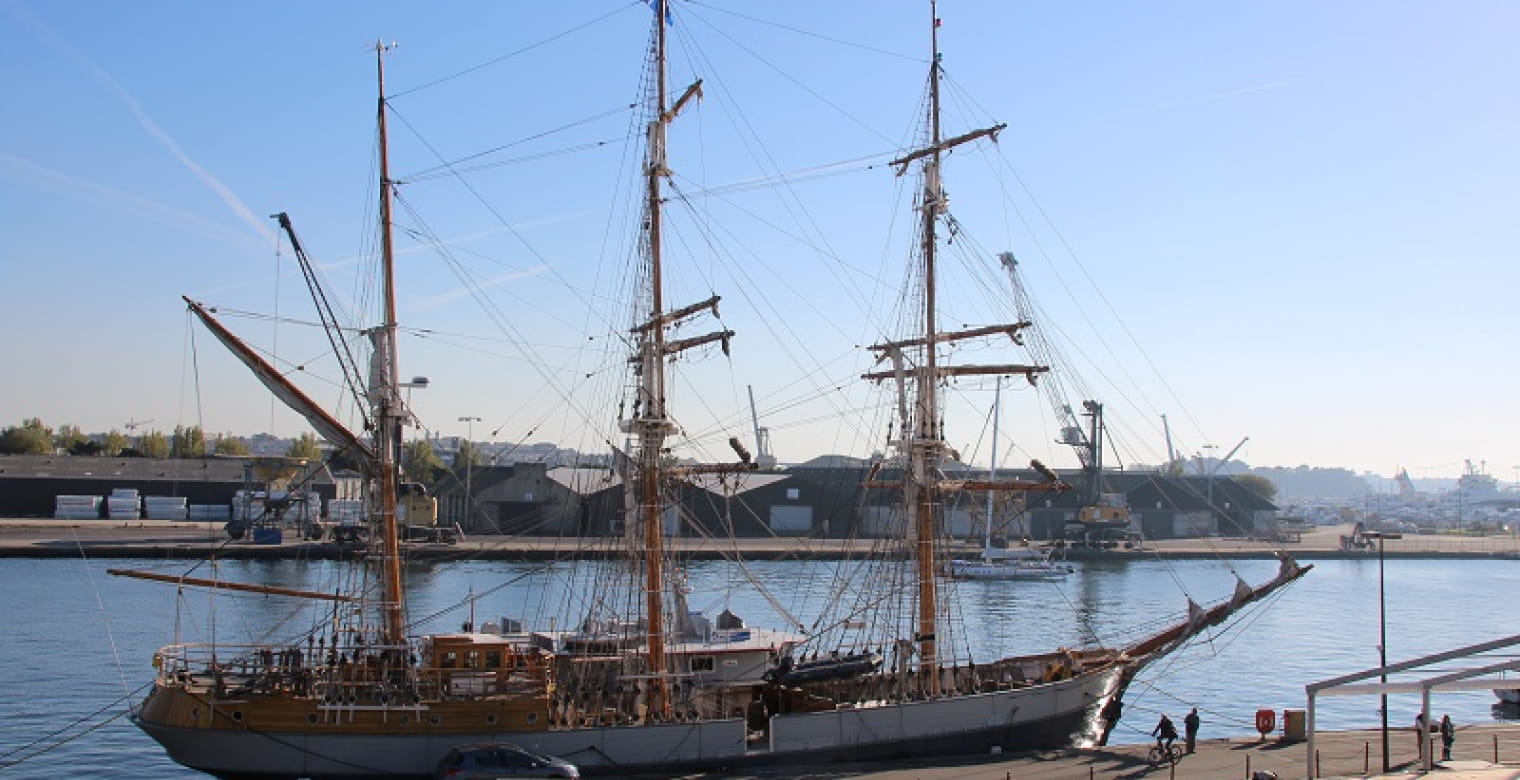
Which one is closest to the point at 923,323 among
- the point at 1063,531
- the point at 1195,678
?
the point at 1195,678

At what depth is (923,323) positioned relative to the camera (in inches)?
1658

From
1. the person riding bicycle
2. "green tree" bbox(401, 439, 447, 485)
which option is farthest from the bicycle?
"green tree" bbox(401, 439, 447, 485)

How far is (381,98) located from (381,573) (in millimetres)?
12841

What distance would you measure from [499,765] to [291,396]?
12787 mm

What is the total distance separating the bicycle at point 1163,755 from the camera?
3303cm

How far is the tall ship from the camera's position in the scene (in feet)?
107

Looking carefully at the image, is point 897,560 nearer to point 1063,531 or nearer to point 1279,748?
point 1279,748

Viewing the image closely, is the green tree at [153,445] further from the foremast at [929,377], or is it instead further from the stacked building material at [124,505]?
the foremast at [929,377]

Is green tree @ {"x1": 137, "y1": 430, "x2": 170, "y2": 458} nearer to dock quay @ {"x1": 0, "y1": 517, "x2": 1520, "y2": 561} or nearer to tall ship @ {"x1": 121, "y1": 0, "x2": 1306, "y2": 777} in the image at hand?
dock quay @ {"x1": 0, "y1": 517, "x2": 1520, "y2": 561}

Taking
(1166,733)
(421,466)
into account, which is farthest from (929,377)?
(421,466)

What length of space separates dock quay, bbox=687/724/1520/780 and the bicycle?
0.22 metres

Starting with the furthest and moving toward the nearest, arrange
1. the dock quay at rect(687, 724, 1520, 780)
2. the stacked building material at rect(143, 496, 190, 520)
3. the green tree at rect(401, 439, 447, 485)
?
1. the green tree at rect(401, 439, 447, 485)
2. the stacked building material at rect(143, 496, 190, 520)
3. the dock quay at rect(687, 724, 1520, 780)

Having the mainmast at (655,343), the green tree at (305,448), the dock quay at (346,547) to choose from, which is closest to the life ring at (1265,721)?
the mainmast at (655,343)

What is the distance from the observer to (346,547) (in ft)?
339
